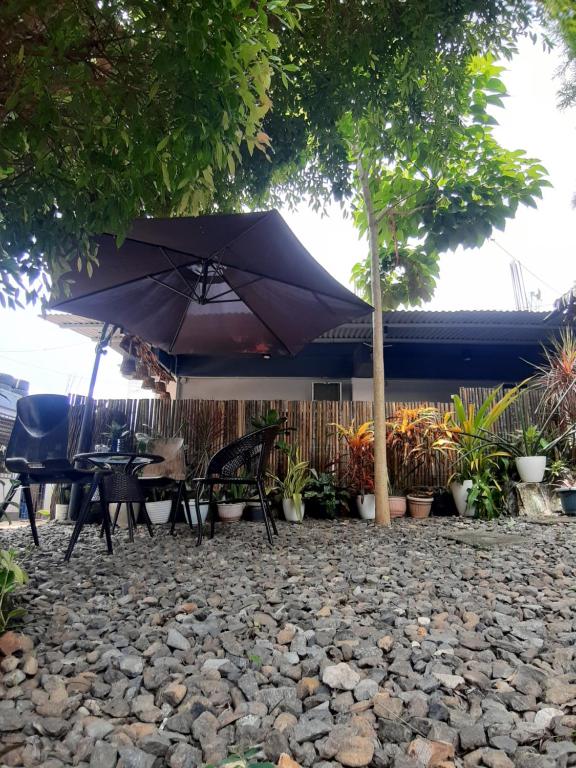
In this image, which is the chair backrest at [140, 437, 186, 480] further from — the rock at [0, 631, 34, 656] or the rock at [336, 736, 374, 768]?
the rock at [336, 736, 374, 768]

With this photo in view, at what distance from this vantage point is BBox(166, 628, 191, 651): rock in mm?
1355

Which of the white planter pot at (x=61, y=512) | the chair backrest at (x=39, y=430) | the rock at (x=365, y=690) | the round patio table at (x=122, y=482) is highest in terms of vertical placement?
the chair backrest at (x=39, y=430)

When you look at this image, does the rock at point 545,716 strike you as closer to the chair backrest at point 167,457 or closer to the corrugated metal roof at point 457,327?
the chair backrest at point 167,457

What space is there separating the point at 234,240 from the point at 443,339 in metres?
5.50

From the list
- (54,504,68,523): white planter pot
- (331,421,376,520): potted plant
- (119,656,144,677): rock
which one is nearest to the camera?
(119,656,144,677): rock

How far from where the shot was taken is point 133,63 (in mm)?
1297

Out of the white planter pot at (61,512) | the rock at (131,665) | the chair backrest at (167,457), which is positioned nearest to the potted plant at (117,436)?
the chair backrest at (167,457)

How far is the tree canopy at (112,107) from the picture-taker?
113 cm

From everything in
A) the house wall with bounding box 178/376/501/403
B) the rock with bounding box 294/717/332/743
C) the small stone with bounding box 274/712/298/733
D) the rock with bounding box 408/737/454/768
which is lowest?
the small stone with bounding box 274/712/298/733

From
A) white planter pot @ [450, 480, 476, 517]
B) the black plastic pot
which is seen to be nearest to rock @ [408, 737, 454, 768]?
white planter pot @ [450, 480, 476, 517]

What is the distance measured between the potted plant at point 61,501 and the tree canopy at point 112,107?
3.65m

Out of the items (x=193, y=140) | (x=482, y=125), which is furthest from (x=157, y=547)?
(x=482, y=125)

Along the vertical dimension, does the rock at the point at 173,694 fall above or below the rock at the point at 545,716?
below

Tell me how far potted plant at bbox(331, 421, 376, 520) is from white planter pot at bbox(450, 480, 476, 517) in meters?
0.83
